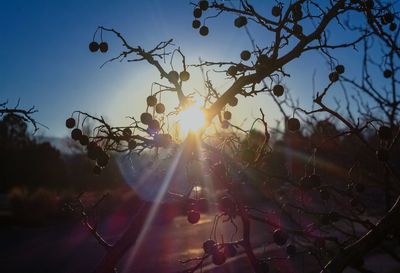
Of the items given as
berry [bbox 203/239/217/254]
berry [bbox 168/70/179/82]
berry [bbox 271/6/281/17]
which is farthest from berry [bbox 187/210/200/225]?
berry [bbox 271/6/281/17]

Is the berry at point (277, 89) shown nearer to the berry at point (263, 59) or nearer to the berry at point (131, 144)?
the berry at point (263, 59)

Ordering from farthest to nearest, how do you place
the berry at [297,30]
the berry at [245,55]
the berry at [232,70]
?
1. the berry at [245,55]
2. the berry at [232,70]
3. the berry at [297,30]

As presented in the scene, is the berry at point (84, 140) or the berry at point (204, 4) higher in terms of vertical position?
the berry at point (204, 4)

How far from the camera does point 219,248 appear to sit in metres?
2.35

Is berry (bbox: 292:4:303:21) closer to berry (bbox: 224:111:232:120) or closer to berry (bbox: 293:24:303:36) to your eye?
berry (bbox: 293:24:303:36)

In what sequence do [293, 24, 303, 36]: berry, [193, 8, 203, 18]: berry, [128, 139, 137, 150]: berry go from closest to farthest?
[128, 139, 137, 150]: berry
[293, 24, 303, 36]: berry
[193, 8, 203, 18]: berry

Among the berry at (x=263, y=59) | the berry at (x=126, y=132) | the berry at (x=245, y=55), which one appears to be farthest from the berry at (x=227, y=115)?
the berry at (x=126, y=132)

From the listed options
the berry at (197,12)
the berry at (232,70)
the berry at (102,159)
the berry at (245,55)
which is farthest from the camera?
the berry at (197,12)

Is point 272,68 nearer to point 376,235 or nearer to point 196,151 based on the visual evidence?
point 196,151

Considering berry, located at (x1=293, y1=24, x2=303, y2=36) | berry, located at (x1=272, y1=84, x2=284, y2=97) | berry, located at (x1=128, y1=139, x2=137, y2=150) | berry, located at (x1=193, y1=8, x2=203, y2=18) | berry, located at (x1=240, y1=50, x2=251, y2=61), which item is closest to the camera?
berry, located at (x1=128, y1=139, x2=137, y2=150)

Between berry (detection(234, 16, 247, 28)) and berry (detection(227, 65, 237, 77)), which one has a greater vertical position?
berry (detection(234, 16, 247, 28))

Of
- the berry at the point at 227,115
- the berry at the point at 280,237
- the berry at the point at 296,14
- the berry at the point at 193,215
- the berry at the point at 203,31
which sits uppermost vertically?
the berry at the point at 203,31

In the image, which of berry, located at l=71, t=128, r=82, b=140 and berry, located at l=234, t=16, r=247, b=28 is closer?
berry, located at l=71, t=128, r=82, b=140

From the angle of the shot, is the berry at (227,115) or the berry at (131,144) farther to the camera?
the berry at (227,115)
